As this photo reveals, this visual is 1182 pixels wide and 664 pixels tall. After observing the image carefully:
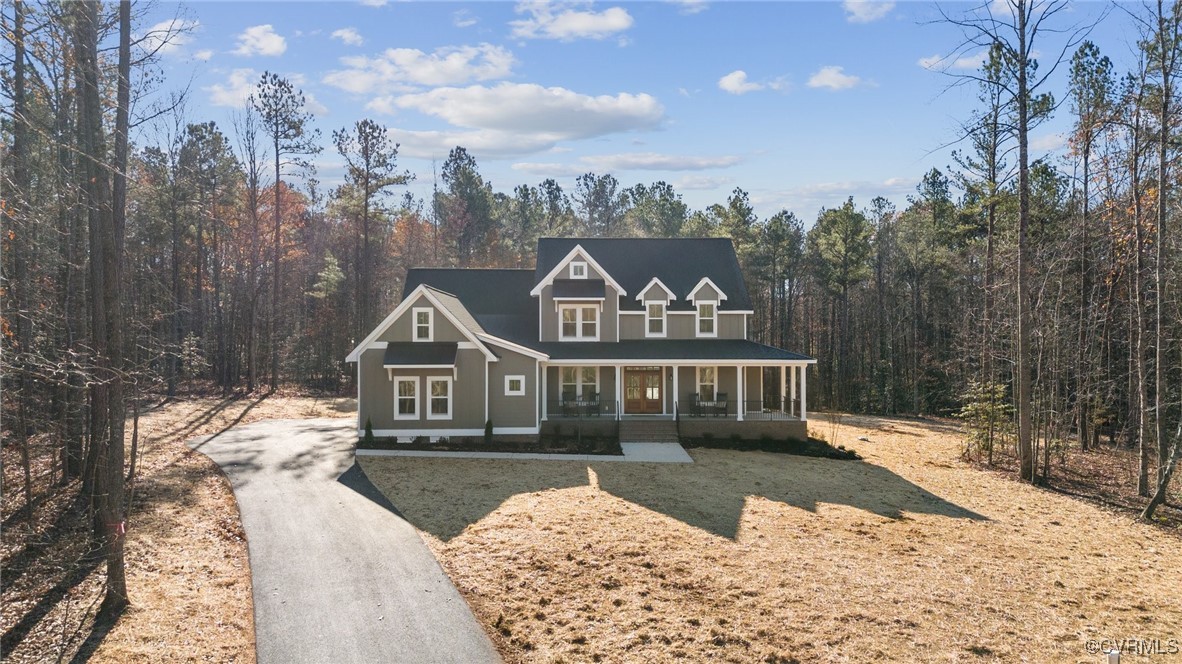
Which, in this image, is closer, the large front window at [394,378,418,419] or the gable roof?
the large front window at [394,378,418,419]

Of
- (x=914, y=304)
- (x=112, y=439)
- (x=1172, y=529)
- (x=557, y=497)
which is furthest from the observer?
(x=914, y=304)

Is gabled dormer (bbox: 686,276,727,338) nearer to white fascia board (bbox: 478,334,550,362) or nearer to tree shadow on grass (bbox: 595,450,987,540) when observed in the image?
tree shadow on grass (bbox: 595,450,987,540)

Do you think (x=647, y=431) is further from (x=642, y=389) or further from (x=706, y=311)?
(x=706, y=311)

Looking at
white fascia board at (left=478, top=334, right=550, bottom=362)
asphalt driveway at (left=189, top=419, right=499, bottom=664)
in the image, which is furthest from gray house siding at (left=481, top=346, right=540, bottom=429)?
asphalt driveway at (left=189, top=419, right=499, bottom=664)

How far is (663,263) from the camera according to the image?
27875 millimetres

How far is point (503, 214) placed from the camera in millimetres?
63531

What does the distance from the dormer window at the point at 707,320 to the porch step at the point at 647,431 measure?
178 inches

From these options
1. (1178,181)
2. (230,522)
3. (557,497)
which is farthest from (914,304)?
(230,522)

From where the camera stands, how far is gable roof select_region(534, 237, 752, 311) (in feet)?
85.9

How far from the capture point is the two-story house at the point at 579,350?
21344mm

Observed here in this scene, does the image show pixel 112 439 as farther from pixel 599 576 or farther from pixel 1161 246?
pixel 1161 246

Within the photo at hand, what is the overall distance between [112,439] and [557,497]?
28.7ft

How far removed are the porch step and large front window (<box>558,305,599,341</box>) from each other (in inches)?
163
